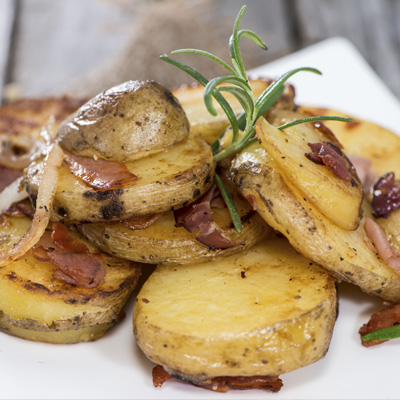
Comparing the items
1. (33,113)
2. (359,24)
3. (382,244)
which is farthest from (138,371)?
(359,24)

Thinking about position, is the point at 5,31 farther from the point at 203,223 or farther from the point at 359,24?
the point at 203,223

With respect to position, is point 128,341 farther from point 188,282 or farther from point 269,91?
point 269,91

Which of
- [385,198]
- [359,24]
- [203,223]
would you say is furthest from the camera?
[359,24]

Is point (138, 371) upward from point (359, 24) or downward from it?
downward

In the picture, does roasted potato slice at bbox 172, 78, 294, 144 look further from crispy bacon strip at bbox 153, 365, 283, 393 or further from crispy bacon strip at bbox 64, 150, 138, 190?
crispy bacon strip at bbox 153, 365, 283, 393

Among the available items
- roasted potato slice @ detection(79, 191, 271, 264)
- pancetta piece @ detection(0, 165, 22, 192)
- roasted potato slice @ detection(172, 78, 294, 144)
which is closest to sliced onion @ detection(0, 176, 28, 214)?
pancetta piece @ detection(0, 165, 22, 192)

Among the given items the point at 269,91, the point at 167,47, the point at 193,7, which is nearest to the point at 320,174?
the point at 269,91

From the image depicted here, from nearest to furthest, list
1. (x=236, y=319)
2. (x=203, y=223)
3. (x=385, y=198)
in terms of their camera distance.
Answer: (x=236, y=319)
(x=203, y=223)
(x=385, y=198)
